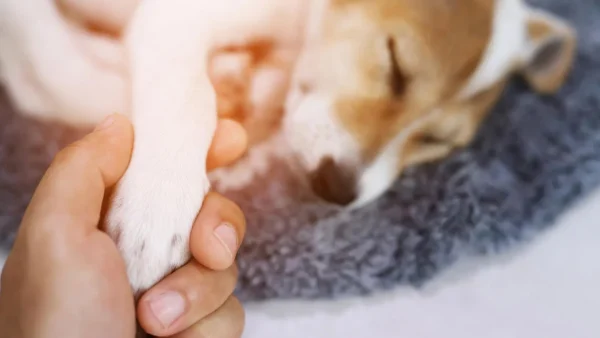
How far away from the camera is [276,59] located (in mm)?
→ 662

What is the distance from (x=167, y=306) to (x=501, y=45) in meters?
0.47

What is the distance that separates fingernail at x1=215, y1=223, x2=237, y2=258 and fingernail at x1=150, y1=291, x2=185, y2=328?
6 centimetres

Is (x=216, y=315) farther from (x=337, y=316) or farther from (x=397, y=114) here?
(x=397, y=114)

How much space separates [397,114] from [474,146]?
0.33 feet

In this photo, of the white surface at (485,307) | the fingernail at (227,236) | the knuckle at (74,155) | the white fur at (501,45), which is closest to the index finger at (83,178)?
the knuckle at (74,155)

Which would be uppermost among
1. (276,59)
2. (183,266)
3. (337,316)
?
(276,59)

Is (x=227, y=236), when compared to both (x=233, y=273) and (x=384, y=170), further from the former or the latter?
(x=384, y=170)

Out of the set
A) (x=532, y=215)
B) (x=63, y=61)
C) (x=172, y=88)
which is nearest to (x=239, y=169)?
(x=172, y=88)

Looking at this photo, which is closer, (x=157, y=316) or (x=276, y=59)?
(x=157, y=316)

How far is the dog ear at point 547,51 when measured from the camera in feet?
2.31

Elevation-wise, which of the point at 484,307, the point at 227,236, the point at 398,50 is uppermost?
the point at 398,50

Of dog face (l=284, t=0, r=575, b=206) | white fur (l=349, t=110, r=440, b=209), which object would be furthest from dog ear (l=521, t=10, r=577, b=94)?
white fur (l=349, t=110, r=440, b=209)

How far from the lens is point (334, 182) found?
0.69 metres

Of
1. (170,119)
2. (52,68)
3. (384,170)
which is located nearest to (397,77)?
(384,170)
